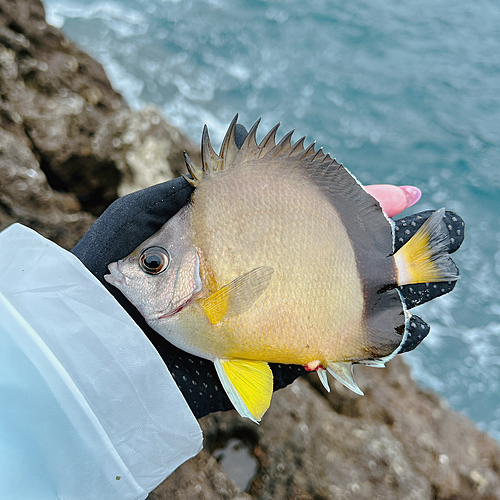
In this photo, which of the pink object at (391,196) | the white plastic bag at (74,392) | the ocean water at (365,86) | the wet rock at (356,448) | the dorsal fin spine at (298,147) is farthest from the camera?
the ocean water at (365,86)

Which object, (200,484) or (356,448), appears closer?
(200,484)

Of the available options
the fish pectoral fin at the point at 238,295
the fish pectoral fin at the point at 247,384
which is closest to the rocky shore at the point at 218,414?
the fish pectoral fin at the point at 247,384

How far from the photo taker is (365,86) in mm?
10734

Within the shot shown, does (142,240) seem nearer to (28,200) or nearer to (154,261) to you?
(154,261)

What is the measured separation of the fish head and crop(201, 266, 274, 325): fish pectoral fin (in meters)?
0.08

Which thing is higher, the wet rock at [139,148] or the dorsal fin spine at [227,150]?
the dorsal fin spine at [227,150]

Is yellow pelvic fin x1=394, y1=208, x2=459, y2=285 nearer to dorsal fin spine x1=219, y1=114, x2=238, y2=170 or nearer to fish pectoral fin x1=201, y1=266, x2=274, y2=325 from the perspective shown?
fish pectoral fin x1=201, y1=266, x2=274, y2=325

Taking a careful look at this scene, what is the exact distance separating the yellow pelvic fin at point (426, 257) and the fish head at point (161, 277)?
0.84 m

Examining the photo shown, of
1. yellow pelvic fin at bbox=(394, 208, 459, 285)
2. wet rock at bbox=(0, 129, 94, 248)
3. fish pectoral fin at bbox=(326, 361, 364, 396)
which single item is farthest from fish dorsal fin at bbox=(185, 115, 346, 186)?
wet rock at bbox=(0, 129, 94, 248)

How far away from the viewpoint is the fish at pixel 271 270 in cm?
154

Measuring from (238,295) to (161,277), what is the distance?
0.99ft

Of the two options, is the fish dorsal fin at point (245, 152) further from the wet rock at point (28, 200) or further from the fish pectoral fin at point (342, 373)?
the wet rock at point (28, 200)

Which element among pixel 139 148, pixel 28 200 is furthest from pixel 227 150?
pixel 139 148

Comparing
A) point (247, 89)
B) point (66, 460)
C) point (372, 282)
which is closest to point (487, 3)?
point (247, 89)
